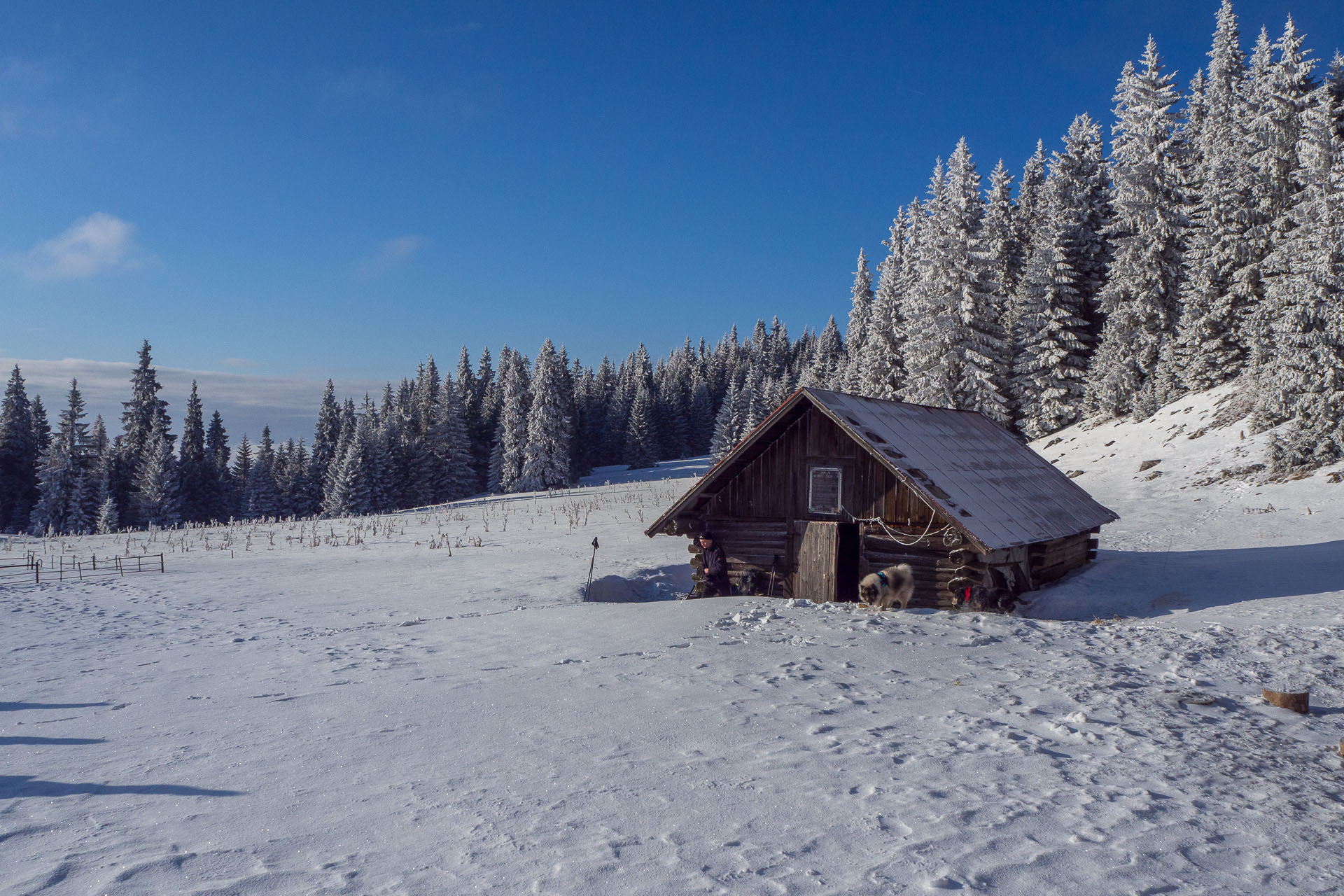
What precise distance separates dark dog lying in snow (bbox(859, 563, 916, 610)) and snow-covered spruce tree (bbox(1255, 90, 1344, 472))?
1924 centimetres

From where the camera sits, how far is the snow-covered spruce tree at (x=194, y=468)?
70.0 m

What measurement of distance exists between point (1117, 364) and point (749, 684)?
37.3 m

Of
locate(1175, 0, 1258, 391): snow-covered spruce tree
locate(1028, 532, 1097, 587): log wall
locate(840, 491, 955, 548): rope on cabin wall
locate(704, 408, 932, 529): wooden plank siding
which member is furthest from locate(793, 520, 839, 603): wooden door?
locate(1175, 0, 1258, 391): snow-covered spruce tree

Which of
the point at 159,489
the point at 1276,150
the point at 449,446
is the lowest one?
the point at 159,489

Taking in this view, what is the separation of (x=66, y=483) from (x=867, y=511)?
239 ft

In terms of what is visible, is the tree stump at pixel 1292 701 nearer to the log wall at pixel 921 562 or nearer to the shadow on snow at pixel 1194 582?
the shadow on snow at pixel 1194 582

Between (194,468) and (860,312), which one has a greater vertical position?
(860,312)

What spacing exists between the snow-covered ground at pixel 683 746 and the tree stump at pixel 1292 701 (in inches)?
6.5

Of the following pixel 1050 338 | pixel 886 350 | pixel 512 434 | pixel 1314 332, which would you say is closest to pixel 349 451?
pixel 512 434

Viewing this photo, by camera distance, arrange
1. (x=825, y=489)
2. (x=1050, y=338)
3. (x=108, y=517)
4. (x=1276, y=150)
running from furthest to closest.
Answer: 1. (x=108, y=517)
2. (x=1050, y=338)
3. (x=1276, y=150)
4. (x=825, y=489)

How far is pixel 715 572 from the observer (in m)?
17.2

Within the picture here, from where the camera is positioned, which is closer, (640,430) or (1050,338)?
(1050,338)

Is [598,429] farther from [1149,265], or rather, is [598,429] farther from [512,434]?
[1149,265]

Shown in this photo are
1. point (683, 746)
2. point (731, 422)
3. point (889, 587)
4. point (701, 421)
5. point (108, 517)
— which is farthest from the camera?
point (701, 421)
